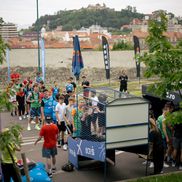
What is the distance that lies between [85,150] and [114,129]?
48.4 inches

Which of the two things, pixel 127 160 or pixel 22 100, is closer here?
pixel 127 160

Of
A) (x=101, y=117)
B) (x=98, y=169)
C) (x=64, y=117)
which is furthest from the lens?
(x=64, y=117)

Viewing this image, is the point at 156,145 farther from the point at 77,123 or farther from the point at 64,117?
the point at 64,117

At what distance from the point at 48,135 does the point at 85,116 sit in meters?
1.39

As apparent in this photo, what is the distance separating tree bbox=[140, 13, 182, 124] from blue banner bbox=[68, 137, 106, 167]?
211 centimetres

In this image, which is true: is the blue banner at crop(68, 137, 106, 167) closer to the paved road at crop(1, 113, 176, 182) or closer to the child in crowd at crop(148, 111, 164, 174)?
the paved road at crop(1, 113, 176, 182)

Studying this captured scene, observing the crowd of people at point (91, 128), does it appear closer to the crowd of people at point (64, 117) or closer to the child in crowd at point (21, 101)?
the crowd of people at point (64, 117)

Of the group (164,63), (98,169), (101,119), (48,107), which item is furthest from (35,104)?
(164,63)

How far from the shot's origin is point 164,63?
7562 mm

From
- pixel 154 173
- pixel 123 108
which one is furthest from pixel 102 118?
pixel 154 173


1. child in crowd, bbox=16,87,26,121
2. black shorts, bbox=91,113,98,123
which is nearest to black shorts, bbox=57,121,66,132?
black shorts, bbox=91,113,98,123

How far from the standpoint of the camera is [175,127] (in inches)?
388

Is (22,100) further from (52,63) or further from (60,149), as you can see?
(52,63)

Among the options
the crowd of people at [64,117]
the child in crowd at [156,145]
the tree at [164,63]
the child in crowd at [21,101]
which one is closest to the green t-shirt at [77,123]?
the crowd of people at [64,117]
